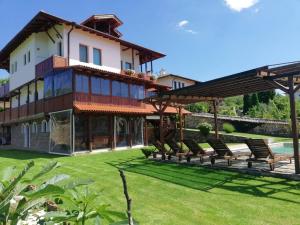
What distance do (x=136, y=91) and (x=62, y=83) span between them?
6.30 m

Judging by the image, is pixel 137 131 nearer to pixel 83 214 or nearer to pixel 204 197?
pixel 204 197

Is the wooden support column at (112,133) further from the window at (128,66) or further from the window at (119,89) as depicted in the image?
the window at (128,66)

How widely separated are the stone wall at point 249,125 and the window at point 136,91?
940 centimetres

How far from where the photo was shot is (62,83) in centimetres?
2134

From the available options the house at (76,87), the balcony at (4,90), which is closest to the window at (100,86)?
the house at (76,87)

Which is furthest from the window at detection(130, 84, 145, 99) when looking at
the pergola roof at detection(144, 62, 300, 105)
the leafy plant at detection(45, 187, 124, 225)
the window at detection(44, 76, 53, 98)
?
the leafy plant at detection(45, 187, 124, 225)

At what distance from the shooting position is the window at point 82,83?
67.7 ft

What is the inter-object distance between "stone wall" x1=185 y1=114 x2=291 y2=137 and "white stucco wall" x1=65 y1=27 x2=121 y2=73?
Answer: 35.1 feet

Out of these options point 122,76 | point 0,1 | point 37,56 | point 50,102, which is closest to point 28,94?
point 37,56

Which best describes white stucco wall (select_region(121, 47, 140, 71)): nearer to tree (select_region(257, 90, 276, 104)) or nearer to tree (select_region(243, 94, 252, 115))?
tree (select_region(243, 94, 252, 115))

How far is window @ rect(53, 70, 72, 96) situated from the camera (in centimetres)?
2063

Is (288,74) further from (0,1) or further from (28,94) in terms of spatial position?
(28,94)

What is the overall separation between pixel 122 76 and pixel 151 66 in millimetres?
9807

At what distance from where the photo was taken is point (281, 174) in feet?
30.6
